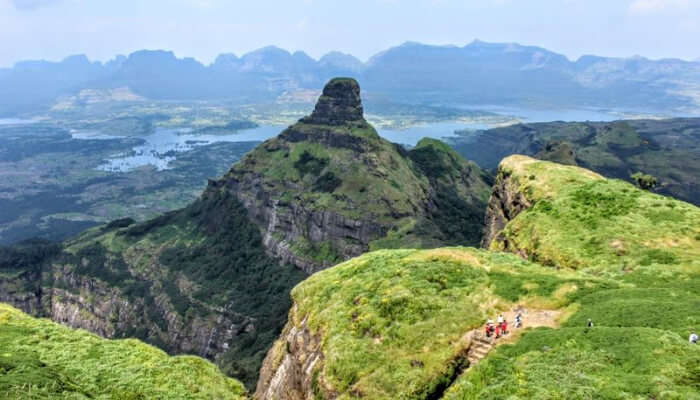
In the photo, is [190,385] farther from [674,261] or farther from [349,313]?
[674,261]

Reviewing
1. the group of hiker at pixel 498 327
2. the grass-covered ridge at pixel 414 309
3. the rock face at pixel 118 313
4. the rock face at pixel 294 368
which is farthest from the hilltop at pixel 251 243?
the group of hiker at pixel 498 327

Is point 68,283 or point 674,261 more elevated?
point 674,261

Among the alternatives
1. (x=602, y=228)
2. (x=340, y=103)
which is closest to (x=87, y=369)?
(x=602, y=228)

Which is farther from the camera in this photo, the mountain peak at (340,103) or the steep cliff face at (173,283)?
the mountain peak at (340,103)

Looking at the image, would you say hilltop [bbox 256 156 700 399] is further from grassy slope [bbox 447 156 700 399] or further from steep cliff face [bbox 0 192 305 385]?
steep cliff face [bbox 0 192 305 385]

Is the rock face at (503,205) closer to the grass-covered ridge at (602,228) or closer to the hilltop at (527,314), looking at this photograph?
the grass-covered ridge at (602,228)

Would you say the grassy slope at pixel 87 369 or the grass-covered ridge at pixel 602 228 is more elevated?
the grass-covered ridge at pixel 602 228

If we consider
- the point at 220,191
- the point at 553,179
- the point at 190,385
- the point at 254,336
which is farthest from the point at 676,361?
the point at 220,191
